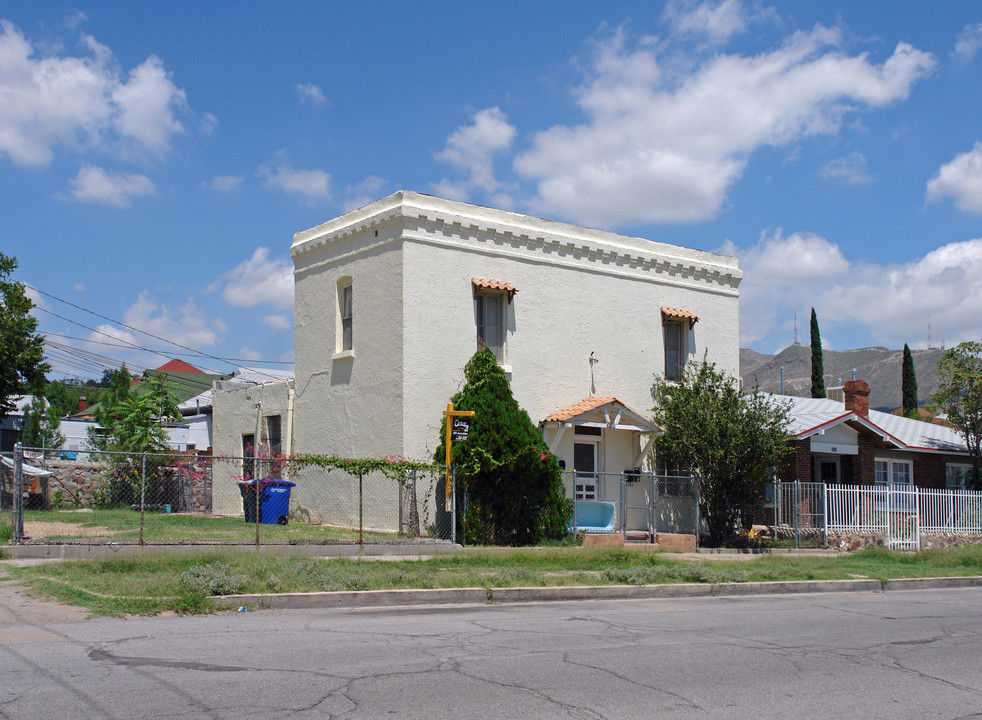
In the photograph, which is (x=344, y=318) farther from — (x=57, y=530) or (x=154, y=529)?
(x=57, y=530)

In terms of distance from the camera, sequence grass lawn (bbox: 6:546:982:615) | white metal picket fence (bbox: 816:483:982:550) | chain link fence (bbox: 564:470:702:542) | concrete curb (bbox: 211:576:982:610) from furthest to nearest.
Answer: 1. white metal picket fence (bbox: 816:483:982:550)
2. chain link fence (bbox: 564:470:702:542)
3. concrete curb (bbox: 211:576:982:610)
4. grass lawn (bbox: 6:546:982:615)

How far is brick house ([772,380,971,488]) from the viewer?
2700cm

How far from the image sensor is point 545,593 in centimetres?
1309

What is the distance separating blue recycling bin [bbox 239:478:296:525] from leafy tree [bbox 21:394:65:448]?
2292 centimetres

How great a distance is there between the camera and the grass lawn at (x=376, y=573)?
1109 cm

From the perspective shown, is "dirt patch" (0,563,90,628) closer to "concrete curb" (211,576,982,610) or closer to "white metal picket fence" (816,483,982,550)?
"concrete curb" (211,576,982,610)

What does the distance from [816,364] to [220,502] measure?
44032mm

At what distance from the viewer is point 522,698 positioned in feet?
22.3

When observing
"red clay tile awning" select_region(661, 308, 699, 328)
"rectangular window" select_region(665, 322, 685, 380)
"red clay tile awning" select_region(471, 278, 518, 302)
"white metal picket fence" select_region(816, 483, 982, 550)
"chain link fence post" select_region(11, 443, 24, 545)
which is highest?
"red clay tile awning" select_region(471, 278, 518, 302)

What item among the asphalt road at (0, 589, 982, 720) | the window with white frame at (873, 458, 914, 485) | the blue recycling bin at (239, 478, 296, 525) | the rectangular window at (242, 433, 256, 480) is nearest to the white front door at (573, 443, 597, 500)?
the blue recycling bin at (239, 478, 296, 525)

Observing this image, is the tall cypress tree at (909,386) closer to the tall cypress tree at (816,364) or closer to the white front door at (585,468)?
the tall cypress tree at (816,364)

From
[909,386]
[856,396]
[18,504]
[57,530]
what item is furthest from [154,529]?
[909,386]

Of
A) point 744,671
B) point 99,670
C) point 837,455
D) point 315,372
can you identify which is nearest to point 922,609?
point 744,671

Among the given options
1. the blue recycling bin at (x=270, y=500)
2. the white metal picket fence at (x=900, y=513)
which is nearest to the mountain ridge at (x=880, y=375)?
the white metal picket fence at (x=900, y=513)
